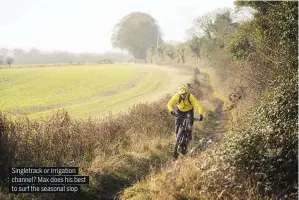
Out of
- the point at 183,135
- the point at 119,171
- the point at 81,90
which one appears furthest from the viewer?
the point at 81,90

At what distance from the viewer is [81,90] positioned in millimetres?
42812

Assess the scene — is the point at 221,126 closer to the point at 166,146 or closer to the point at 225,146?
the point at 166,146

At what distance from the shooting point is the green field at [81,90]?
3038cm

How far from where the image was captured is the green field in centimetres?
3038

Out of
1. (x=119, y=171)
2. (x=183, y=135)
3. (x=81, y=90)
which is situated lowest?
(x=119, y=171)

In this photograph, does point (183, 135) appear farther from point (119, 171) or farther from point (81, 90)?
point (81, 90)

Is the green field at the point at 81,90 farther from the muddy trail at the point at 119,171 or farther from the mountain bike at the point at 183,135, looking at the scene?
the mountain bike at the point at 183,135

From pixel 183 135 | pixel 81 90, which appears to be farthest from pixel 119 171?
pixel 81 90

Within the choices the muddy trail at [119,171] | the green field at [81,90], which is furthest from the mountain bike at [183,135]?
the green field at [81,90]

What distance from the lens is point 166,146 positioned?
46.0ft

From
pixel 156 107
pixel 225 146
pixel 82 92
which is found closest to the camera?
pixel 225 146

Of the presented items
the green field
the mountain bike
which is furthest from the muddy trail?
the green field

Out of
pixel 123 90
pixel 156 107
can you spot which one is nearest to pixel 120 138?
pixel 156 107

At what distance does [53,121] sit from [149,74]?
166ft
